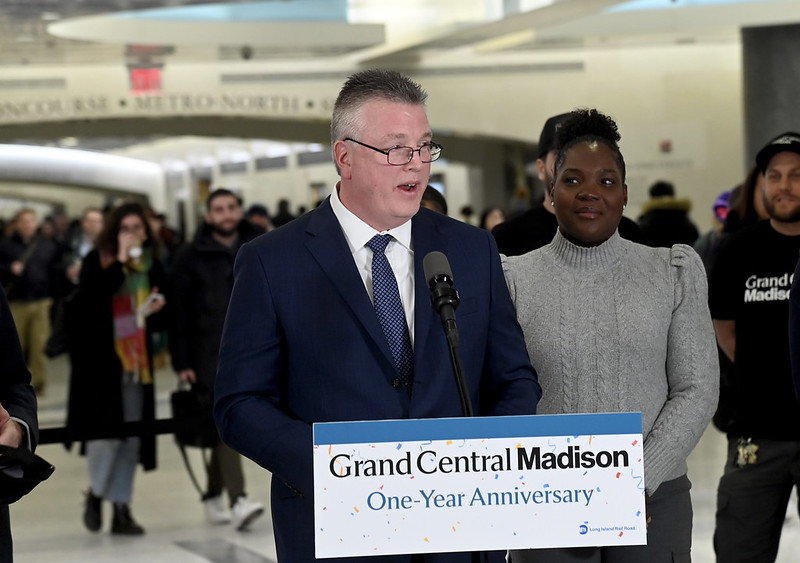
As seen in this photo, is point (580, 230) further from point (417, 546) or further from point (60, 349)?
point (60, 349)

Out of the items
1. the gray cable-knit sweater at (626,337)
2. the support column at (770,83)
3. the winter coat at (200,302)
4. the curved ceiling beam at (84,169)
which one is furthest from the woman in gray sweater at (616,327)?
the curved ceiling beam at (84,169)

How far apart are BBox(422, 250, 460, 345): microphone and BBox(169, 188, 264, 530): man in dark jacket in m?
4.41

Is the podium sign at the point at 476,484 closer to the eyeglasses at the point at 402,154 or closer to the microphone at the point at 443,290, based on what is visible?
the microphone at the point at 443,290

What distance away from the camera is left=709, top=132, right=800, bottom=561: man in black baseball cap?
12.5 ft

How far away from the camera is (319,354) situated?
7.48 ft

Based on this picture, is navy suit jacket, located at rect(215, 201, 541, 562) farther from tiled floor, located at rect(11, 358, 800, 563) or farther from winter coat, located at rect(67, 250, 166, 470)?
winter coat, located at rect(67, 250, 166, 470)

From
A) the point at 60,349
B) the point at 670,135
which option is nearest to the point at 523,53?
the point at 670,135

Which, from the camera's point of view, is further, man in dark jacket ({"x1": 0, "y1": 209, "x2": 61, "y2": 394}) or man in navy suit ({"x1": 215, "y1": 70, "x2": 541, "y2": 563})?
man in dark jacket ({"x1": 0, "y1": 209, "x2": 61, "y2": 394})

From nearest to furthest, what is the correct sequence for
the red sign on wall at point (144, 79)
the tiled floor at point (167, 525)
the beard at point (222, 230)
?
the tiled floor at point (167, 525)
the beard at point (222, 230)
the red sign on wall at point (144, 79)

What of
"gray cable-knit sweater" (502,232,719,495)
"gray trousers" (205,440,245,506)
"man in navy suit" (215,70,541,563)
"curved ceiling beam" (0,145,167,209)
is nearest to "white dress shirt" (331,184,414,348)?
"man in navy suit" (215,70,541,563)

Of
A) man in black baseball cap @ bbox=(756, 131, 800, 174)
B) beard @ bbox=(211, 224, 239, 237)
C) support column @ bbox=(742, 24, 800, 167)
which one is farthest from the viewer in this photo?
support column @ bbox=(742, 24, 800, 167)

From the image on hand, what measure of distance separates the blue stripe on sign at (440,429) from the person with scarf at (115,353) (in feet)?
15.6

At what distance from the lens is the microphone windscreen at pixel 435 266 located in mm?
2141

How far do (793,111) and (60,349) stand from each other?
318 inches
